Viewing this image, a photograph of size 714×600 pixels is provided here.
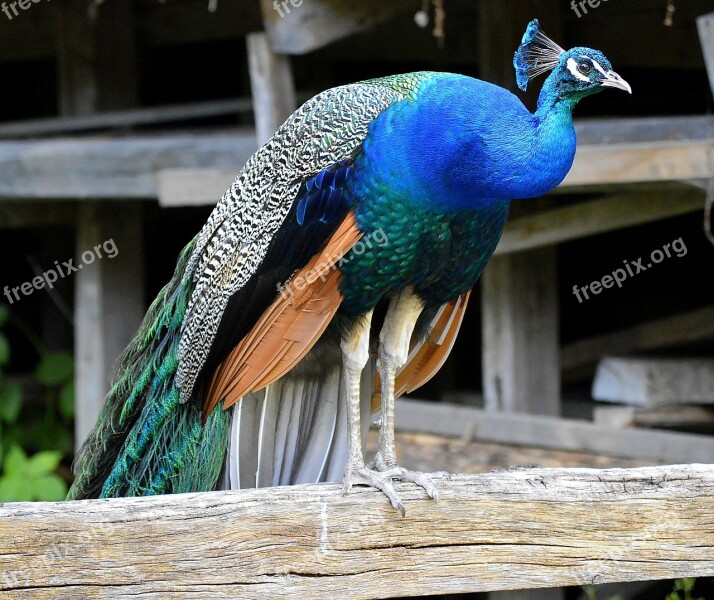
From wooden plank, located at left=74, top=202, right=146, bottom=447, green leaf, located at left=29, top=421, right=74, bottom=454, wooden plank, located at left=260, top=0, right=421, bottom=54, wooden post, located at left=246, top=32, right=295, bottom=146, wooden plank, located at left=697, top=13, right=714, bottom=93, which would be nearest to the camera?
wooden plank, located at left=697, top=13, right=714, bottom=93

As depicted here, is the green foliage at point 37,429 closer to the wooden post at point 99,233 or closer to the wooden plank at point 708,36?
the wooden post at point 99,233

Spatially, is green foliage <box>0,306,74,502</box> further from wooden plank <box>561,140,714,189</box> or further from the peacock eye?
the peacock eye

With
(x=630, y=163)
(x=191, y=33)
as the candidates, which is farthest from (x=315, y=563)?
(x=191, y=33)

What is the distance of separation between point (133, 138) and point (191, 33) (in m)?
1.17

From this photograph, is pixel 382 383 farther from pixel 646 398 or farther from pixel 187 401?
pixel 646 398

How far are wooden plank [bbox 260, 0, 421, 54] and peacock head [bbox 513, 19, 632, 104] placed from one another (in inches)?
49.2

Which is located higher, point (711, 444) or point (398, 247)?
point (398, 247)

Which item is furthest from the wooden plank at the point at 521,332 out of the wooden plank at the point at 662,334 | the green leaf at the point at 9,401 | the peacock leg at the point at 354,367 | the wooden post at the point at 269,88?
the green leaf at the point at 9,401

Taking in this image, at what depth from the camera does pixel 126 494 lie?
2.78 meters

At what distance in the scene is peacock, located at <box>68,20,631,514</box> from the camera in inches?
94.7

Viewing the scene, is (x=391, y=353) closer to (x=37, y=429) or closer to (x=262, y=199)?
(x=262, y=199)

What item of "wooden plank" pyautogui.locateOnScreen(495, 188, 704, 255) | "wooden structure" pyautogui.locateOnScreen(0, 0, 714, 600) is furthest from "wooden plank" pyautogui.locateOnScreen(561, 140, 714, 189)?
"wooden plank" pyautogui.locateOnScreen(495, 188, 704, 255)

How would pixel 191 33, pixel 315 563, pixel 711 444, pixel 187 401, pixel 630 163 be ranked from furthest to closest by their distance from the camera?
pixel 191 33, pixel 711 444, pixel 630 163, pixel 187 401, pixel 315 563

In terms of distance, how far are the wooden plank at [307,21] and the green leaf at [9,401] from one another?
225 centimetres
